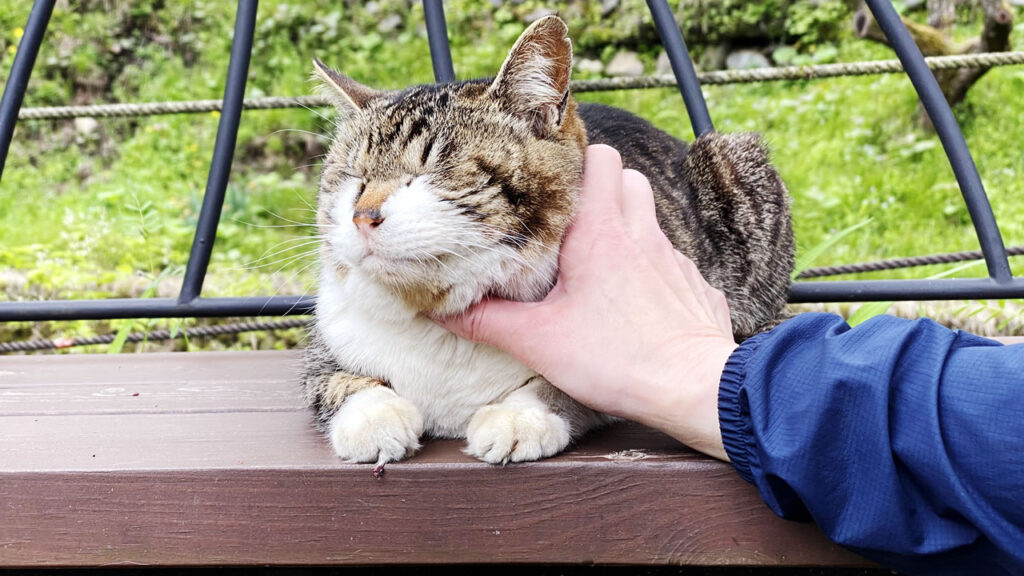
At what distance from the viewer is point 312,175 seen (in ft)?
20.1

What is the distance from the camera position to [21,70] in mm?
1910

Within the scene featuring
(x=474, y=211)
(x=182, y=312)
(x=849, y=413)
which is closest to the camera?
(x=849, y=413)

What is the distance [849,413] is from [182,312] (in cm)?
152

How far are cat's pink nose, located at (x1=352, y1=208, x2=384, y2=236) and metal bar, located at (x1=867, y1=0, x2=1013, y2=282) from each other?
44.5 inches

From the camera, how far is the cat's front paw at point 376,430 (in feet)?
3.89

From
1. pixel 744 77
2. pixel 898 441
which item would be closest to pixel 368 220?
pixel 898 441

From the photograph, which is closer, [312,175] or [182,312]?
[182,312]

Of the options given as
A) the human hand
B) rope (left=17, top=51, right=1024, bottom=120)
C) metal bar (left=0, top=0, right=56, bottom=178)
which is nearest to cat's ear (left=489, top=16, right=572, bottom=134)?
the human hand

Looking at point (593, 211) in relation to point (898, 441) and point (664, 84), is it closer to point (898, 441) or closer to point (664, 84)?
point (898, 441)

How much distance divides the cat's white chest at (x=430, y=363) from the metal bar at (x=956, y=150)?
3.24 feet

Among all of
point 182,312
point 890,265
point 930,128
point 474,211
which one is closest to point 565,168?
point 474,211

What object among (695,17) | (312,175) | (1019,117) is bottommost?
(312,175)

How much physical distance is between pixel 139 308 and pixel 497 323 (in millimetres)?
1134

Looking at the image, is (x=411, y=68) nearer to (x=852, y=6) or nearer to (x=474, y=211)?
(x=852, y=6)
